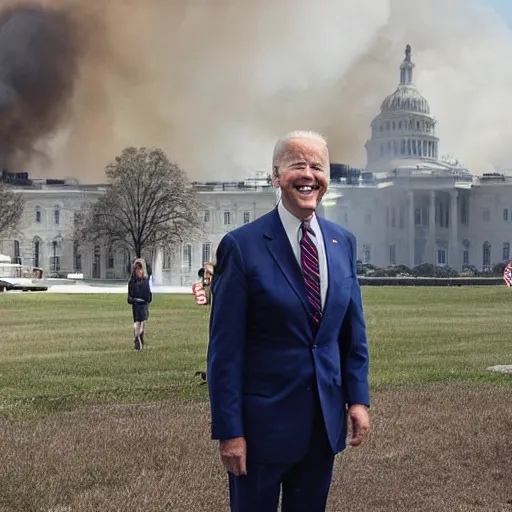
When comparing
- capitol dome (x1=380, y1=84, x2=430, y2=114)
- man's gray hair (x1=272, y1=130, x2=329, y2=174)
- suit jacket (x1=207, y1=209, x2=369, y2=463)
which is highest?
capitol dome (x1=380, y1=84, x2=430, y2=114)

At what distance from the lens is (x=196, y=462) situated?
603 centimetres

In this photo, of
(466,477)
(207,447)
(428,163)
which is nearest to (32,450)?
(207,447)

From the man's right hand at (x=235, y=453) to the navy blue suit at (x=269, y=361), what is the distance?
26 millimetres

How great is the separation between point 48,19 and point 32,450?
189ft

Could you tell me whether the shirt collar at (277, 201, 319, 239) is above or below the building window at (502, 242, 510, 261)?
below

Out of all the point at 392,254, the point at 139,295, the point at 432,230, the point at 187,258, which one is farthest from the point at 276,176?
the point at 432,230

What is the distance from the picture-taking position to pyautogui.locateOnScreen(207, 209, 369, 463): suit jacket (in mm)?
3010

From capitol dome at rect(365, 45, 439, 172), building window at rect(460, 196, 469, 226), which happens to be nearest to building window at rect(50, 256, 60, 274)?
capitol dome at rect(365, 45, 439, 172)

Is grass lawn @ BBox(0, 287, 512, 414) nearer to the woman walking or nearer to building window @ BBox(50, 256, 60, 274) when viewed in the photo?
the woman walking

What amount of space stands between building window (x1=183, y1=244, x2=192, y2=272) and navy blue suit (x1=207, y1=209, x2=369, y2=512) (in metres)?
68.6

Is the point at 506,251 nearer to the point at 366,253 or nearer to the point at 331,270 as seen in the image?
the point at 366,253

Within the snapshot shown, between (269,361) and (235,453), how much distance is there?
329mm

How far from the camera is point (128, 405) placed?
8.52m

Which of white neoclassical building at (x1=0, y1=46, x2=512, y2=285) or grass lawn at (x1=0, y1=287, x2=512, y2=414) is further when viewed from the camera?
white neoclassical building at (x1=0, y1=46, x2=512, y2=285)
